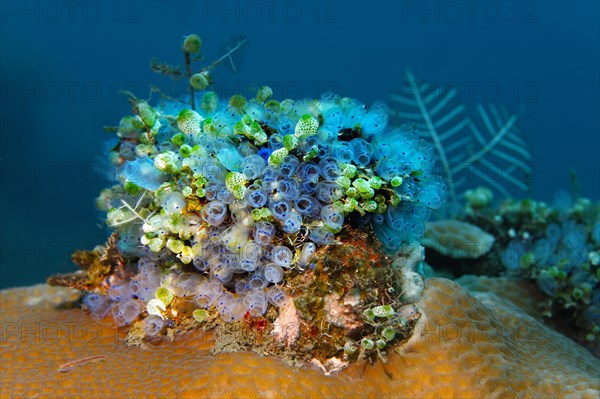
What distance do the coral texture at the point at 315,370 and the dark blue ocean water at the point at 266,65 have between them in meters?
13.8

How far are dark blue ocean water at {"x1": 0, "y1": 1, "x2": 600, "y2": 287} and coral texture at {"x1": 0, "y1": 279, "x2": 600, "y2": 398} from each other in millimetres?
13816

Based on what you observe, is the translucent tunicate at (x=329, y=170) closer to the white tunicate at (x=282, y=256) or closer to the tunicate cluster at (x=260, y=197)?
the tunicate cluster at (x=260, y=197)

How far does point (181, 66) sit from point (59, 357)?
8.31 feet

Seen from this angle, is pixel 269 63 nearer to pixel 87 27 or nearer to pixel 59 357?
pixel 87 27

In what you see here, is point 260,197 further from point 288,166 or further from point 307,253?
point 307,253

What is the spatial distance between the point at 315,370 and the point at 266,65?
2666 inches

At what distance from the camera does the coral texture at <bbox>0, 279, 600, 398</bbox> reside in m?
2.46

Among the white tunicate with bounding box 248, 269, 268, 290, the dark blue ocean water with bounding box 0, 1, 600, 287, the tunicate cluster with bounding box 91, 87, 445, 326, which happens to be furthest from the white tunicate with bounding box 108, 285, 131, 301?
the dark blue ocean water with bounding box 0, 1, 600, 287

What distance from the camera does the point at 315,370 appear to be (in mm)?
2547

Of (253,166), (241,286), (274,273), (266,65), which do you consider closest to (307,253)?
(274,273)

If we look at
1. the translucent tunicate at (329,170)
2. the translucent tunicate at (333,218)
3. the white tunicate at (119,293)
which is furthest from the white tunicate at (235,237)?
the white tunicate at (119,293)

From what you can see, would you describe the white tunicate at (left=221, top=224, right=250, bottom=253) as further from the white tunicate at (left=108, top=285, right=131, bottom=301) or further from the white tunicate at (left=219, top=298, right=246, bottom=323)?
the white tunicate at (left=108, top=285, right=131, bottom=301)

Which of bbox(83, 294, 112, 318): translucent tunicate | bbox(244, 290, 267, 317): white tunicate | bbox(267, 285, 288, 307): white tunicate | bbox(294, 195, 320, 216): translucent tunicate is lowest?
bbox(83, 294, 112, 318): translucent tunicate

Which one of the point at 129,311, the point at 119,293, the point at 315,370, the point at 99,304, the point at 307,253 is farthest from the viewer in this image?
the point at 99,304
